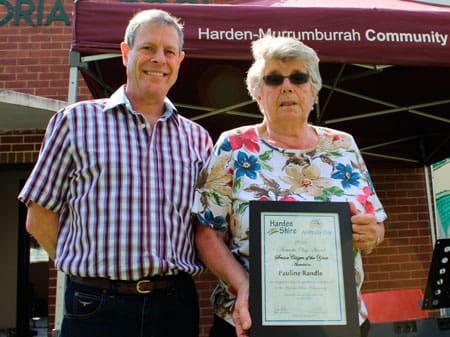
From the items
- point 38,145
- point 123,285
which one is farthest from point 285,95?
point 38,145

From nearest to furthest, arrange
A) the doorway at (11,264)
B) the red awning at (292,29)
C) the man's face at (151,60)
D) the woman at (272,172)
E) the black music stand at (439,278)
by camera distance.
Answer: the woman at (272,172), the man's face at (151,60), the black music stand at (439,278), the red awning at (292,29), the doorway at (11,264)

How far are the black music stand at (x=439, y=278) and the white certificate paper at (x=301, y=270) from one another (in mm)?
1294

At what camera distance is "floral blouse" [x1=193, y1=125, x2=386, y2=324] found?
1825 mm

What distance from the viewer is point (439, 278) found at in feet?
8.96

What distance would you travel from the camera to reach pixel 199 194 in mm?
1896

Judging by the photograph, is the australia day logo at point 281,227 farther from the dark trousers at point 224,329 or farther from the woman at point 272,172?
the dark trousers at point 224,329

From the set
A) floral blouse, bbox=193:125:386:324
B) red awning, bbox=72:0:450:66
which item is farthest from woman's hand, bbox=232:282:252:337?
red awning, bbox=72:0:450:66

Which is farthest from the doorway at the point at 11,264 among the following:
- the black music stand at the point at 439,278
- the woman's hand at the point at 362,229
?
the woman's hand at the point at 362,229

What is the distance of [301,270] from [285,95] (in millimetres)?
663

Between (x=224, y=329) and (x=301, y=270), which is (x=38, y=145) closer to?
(x=224, y=329)

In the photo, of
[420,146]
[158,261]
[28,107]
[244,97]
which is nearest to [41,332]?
[28,107]

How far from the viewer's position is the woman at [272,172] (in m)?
1.82

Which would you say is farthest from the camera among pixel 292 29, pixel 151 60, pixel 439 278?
pixel 292 29

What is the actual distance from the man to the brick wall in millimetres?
3783
